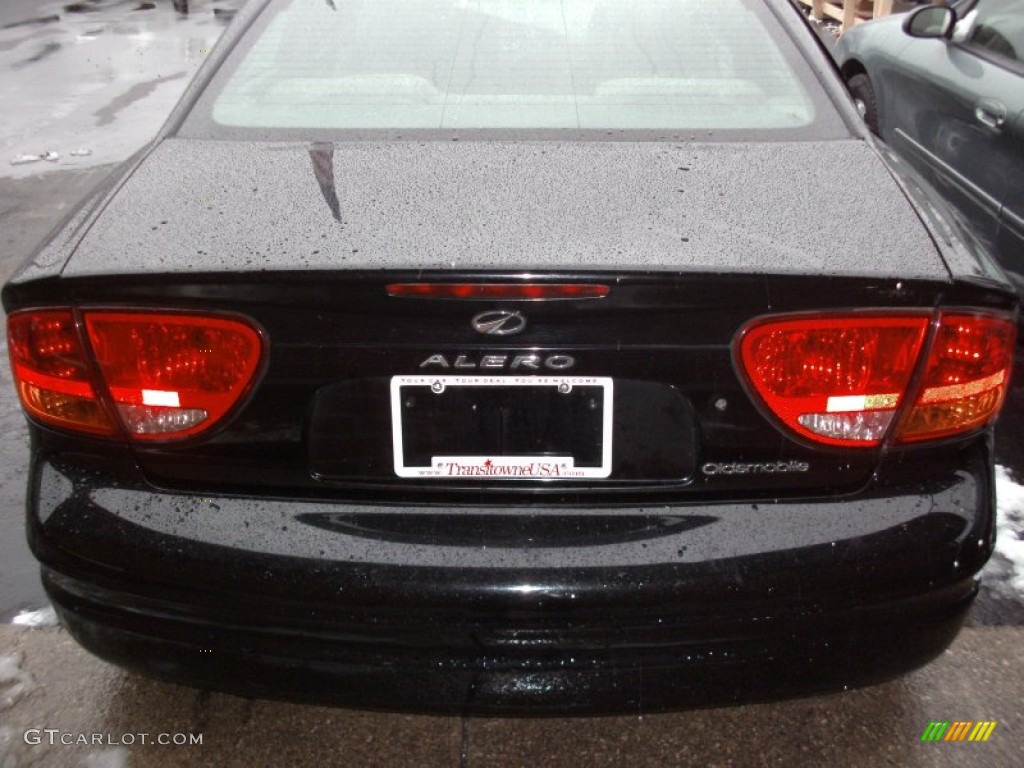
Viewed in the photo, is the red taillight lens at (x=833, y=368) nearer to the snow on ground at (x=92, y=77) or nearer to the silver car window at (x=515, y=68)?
the silver car window at (x=515, y=68)

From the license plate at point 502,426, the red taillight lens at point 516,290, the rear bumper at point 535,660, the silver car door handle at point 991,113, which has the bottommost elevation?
the rear bumper at point 535,660

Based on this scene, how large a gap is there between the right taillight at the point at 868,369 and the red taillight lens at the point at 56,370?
1.06m

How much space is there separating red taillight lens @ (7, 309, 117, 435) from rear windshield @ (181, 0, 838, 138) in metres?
0.71

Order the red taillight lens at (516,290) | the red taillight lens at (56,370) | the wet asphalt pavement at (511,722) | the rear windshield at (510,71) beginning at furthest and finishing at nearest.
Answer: the rear windshield at (510,71) < the wet asphalt pavement at (511,722) < the red taillight lens at (56,370) < the red taillight lens at (516,290)

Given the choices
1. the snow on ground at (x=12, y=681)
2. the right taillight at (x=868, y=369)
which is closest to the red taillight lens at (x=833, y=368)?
the right taillight at (x=868, y=369)

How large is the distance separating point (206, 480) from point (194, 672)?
1.07 feet

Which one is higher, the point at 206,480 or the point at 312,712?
the point at 206,480

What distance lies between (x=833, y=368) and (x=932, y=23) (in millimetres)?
3078

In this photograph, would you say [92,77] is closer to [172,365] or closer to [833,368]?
[172,365]

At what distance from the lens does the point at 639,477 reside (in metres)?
1.67

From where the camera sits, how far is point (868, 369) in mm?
1639

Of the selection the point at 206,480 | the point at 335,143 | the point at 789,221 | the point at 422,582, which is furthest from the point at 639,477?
the point at 335,143

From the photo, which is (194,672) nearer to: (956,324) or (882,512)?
(882,512)

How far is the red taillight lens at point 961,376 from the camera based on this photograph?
1651mm
